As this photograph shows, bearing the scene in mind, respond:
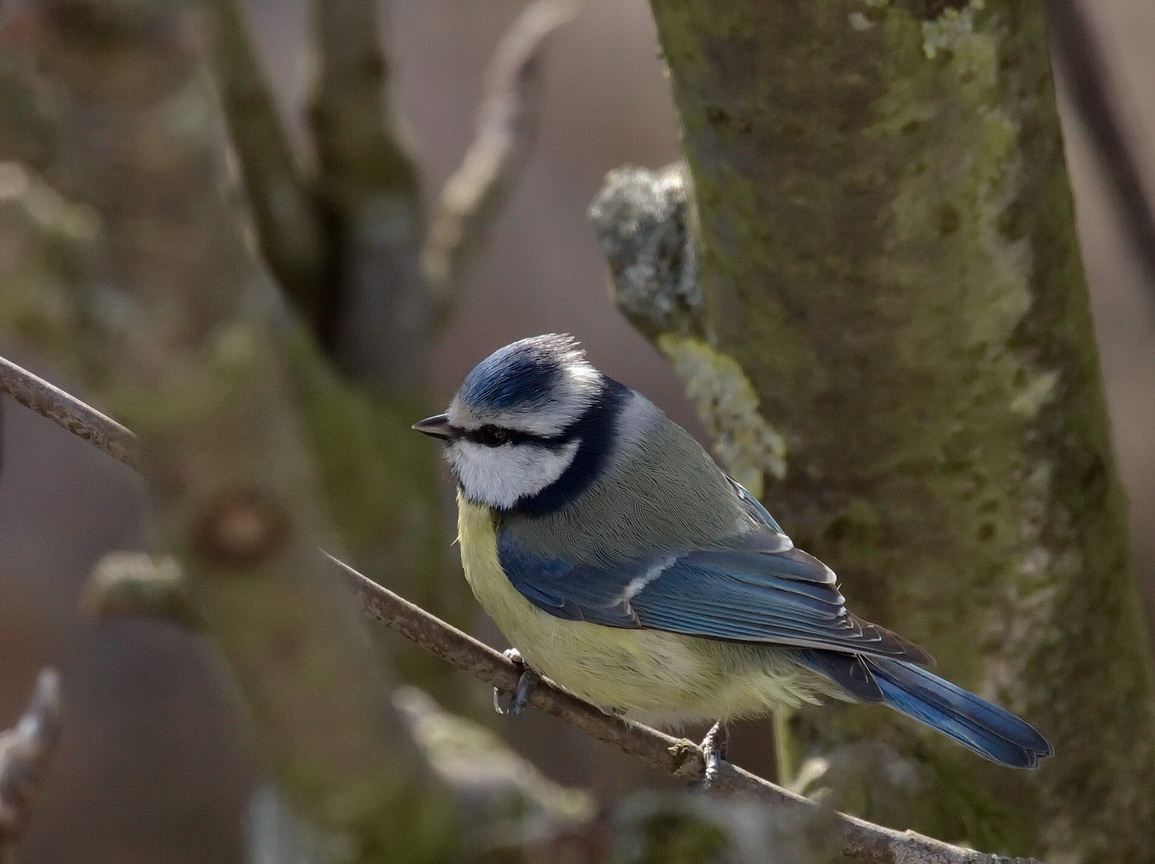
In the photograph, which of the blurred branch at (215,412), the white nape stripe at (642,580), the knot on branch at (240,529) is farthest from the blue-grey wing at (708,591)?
the knot on branch at (240,529)

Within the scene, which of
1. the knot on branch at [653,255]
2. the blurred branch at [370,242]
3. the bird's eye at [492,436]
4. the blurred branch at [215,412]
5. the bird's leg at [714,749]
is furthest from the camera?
the blurred branch at [370,242]

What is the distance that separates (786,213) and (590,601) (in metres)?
0.52

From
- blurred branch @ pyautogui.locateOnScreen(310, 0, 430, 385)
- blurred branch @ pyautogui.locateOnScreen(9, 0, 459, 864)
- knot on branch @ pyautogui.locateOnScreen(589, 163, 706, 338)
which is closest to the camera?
blurred branch @ pyautogui.locateOnScreen(9, 0, 459, 864)

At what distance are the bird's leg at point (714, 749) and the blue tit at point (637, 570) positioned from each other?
0.03 m

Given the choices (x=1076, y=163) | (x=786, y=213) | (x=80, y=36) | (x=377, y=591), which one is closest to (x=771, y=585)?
(x=786, y=213)

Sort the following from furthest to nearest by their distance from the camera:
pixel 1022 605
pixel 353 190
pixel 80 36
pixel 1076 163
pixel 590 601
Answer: pixel 1076 163 < pixel 353 190 < pixel 590 601 < pixel 1022 605 < pixel 80 36

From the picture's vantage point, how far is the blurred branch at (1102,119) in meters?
1.36

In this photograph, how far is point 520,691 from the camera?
4.35ft

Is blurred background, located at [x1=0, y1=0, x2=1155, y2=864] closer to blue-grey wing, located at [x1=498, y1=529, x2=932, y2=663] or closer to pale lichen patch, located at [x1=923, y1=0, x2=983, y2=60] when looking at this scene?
blue-grey wing, located at [x1=498, y1=529, x2=932, y2=663]

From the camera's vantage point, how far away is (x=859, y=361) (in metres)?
1.26

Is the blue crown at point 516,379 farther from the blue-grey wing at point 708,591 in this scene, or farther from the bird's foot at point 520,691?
the bird's foot at point 520,691

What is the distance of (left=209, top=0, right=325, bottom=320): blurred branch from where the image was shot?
207 centimetres

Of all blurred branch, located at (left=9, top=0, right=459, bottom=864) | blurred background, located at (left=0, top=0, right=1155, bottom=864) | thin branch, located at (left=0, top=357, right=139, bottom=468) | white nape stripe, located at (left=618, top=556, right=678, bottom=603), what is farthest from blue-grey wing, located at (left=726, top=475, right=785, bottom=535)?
blurred background, located at (left=0, top=0, right=1155, bottom=864)

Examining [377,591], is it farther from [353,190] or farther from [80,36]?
[353,190]
